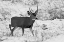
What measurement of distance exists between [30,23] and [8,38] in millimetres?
1332

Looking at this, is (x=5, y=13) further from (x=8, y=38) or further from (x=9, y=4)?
(x=8, y=38)

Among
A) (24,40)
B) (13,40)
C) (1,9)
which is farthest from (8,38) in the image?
(1,9)

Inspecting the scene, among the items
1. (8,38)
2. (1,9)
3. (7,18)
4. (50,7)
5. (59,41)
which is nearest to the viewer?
(59,41)

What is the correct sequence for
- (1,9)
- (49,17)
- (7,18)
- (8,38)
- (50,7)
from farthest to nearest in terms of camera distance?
(50,7) < (1,9) < (49,17) < (7,18) < (8,38)

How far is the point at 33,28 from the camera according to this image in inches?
352

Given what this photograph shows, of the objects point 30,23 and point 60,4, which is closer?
point 30,23

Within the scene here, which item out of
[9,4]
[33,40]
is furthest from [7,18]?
[33,40]

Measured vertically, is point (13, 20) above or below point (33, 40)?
above

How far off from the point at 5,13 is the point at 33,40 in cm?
609

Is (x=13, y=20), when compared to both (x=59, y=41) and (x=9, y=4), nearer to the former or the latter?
(x=59, y=41)

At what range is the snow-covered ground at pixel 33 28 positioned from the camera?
6605 mm

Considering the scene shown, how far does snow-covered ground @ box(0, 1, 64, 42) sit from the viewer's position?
21.7 feet

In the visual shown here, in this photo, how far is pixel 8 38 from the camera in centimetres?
676

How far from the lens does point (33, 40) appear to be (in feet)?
21.2
